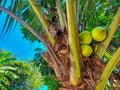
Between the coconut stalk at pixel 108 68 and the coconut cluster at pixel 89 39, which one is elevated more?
the coconut cluster at pixel 89 39

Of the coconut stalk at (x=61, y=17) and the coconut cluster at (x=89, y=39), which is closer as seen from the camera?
the coconut cluster at (x=89, y=39)

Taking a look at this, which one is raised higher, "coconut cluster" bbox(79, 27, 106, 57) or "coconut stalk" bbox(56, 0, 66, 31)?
"coconut stalk" bbox(56, 0, 66, 31)

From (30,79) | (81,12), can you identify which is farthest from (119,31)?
(30,79)

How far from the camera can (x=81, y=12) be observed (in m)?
2.63

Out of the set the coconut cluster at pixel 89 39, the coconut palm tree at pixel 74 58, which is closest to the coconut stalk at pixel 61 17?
the coconut palm tree at pixel 74 58

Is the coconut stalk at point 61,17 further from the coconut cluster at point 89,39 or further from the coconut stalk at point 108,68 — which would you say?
the coconut stalk at point 108,68

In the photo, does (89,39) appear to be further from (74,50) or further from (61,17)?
(61,17)

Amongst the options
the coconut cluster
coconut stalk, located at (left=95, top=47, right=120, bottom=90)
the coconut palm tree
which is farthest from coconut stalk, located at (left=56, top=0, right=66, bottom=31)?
coconut stalk, located at (left=95, top=47, right=120, bottom=90)

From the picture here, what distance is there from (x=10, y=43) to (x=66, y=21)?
1570cm

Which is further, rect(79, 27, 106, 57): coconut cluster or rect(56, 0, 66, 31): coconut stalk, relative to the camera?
rect(56, 0, 66, 31): coconut stalk

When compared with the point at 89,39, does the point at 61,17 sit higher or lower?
higher

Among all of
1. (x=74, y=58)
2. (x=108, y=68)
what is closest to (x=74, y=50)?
(x=74, y=58)

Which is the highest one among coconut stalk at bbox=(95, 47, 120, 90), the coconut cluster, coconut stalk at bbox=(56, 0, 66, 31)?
coconut stalk at bbox=(56, 0, 66, 31)

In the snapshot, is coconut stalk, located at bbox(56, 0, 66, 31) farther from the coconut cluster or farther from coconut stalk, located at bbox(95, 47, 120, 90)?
coconut stalk, located at bbox(95, 47, 120, 90)
